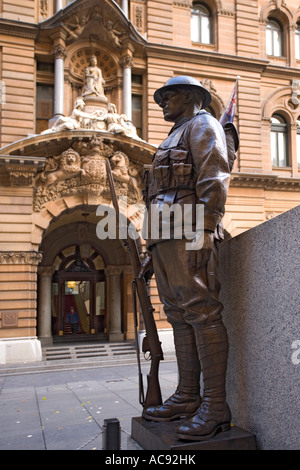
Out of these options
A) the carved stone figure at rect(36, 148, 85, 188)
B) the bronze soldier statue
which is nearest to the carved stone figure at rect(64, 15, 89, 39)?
the carved stone figure at rect(36, 148, 85, 188)

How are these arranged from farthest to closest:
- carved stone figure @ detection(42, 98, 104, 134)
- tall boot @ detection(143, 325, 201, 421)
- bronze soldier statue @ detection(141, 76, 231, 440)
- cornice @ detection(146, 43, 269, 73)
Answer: cornice @ detection(146, 43, 269, 73) < carved stone figure @ detection(42, 98, 104, 134) < tall boot @ detection(143, 325, 201, 421) < bronze soldier statue @ detection(141, 76, 231, 440)

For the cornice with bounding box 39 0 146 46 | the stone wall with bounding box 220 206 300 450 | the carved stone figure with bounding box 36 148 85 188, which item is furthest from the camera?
the cornice with bounding box 39 0 146 46

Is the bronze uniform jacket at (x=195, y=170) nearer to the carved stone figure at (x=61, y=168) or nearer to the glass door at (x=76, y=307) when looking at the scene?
the carved stone figure at (x=61, y=168)

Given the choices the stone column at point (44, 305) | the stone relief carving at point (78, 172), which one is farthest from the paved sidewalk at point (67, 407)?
the stone relief carving at point (78, 172)

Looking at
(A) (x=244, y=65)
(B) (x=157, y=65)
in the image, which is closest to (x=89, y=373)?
(B) (x=157, y=65)

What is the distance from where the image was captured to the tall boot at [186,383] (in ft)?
11.7

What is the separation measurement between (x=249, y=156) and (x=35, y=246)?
34.5 feet

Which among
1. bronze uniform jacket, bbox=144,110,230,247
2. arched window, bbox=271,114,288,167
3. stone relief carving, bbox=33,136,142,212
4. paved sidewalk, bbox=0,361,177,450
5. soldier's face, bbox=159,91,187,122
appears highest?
arched window, bbox=271,114,288,167

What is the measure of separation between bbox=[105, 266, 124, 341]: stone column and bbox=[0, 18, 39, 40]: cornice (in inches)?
399

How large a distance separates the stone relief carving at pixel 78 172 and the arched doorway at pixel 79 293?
14.1 feet

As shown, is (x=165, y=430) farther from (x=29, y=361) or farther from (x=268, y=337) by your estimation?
(x=29, y=361)

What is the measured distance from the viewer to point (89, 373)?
12.0m

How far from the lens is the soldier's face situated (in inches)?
150

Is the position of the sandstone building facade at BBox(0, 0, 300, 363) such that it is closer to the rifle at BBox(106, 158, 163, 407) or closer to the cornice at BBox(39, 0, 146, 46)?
the cornice at BBox(39, 0, 146, 46)
